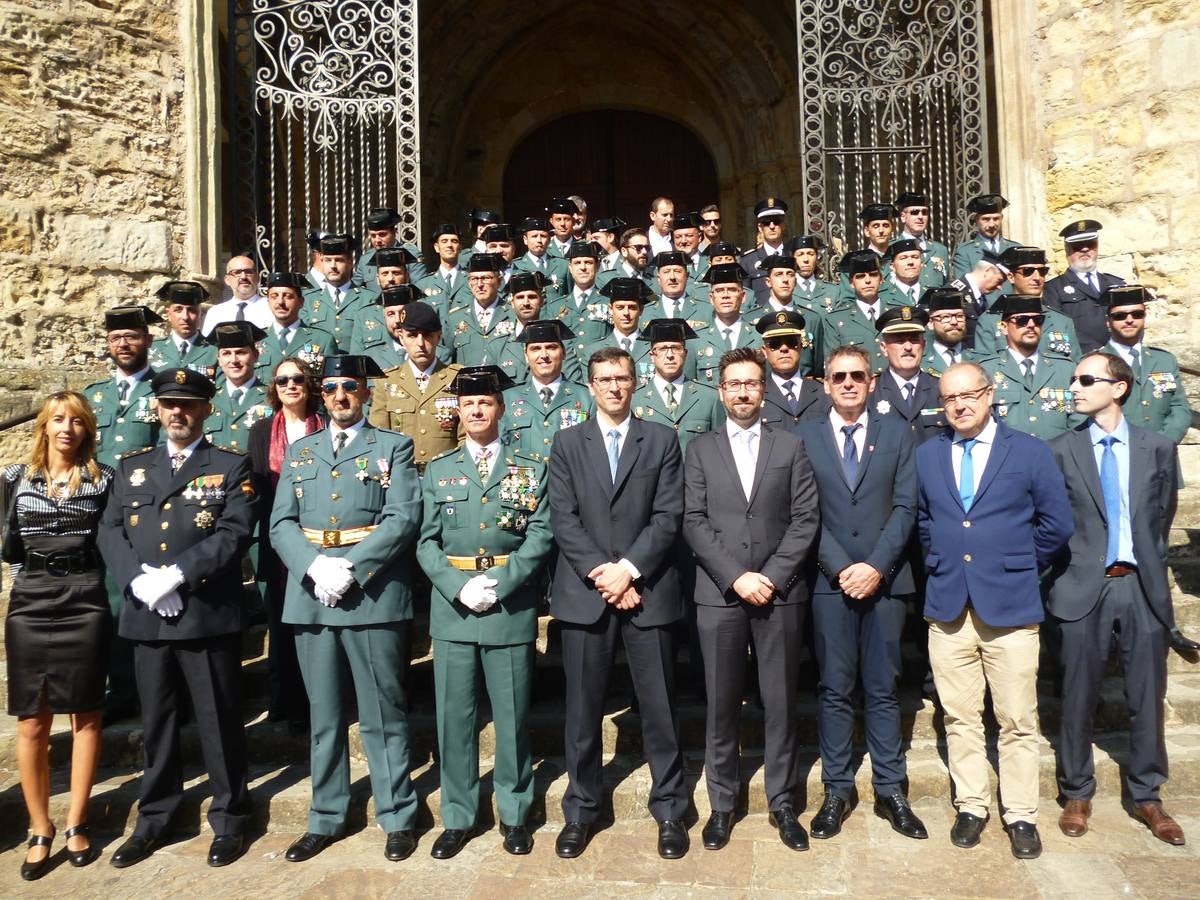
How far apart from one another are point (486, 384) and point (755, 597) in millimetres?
1390

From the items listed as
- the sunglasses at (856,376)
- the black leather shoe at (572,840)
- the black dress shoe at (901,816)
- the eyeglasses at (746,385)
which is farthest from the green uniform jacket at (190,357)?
the black dress shoe at (901,816)

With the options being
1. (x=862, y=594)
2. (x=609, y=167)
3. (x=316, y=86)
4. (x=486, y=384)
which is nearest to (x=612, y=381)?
(x=486, y=384)

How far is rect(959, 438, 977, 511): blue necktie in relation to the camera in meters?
3.98

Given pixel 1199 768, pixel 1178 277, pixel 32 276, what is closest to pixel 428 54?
pixel 32 276

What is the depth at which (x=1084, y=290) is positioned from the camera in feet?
21.6

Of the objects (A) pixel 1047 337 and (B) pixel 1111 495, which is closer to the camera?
(B) pixel 1111 495

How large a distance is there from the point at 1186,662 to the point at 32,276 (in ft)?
24.5

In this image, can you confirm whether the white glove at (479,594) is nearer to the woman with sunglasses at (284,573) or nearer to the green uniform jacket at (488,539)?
the green uniform jacket at (488,539)

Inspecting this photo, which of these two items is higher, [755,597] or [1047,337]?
[1047,337]

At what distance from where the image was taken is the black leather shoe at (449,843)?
12.8ft

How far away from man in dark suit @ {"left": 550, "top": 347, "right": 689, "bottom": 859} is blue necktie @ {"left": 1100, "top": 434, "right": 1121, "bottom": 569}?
5.54ft

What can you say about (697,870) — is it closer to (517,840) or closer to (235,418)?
(517,840)

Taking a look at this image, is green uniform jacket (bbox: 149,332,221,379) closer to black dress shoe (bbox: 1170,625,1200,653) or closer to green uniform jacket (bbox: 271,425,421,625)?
green uniform jacket (bbox: 271,425,421,625)

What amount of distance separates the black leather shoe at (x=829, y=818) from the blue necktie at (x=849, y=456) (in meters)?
1.27
